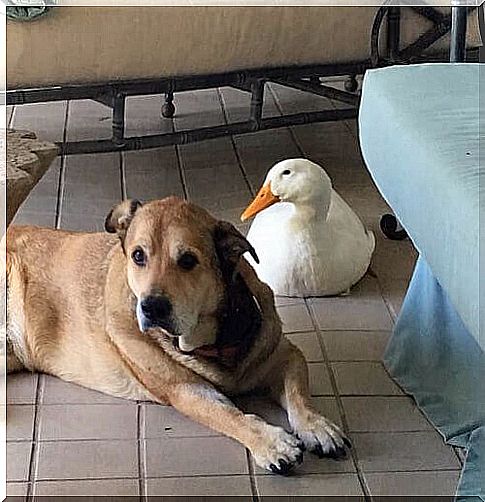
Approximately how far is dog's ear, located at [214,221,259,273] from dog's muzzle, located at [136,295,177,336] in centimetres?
16

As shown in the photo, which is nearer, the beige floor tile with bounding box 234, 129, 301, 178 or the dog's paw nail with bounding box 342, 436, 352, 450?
the dog's paw nail with bounding box 342, 436, 352, 450

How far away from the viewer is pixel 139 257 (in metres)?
1.84

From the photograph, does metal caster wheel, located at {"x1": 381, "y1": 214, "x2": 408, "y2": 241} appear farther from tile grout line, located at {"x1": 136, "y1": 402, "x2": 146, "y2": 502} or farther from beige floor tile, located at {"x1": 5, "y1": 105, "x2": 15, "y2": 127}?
beige floor tile, located at {"x1": 5, "y1": 105, "x2": 15, "y2": 127}

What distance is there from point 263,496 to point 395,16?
1634 millimetres

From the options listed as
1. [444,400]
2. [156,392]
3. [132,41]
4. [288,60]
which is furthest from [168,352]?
[288,60]

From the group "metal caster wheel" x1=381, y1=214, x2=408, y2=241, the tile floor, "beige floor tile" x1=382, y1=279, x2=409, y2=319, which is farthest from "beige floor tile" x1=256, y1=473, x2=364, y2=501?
"metal caster wheel" x1=381, y1=214, x2=408, y2=241

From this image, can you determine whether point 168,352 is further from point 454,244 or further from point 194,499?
point 454,244

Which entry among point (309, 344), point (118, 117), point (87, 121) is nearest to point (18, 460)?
point (309, 344)

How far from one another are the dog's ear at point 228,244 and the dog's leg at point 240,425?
23cm

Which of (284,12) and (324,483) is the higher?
(284,12)

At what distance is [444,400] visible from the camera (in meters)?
1.95

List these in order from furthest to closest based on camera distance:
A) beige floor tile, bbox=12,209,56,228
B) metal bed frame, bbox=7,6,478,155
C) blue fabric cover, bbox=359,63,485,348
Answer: beige floor tile, bbox=12,209,56,228 < metal bed frame, bbox=7,6,478,155 < blue fabric cover, bbox=359,63,485,348

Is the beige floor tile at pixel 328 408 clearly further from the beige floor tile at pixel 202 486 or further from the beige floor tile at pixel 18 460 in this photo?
the beige floor tile at pixel 18 460

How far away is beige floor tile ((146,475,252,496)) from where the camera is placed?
171cm
